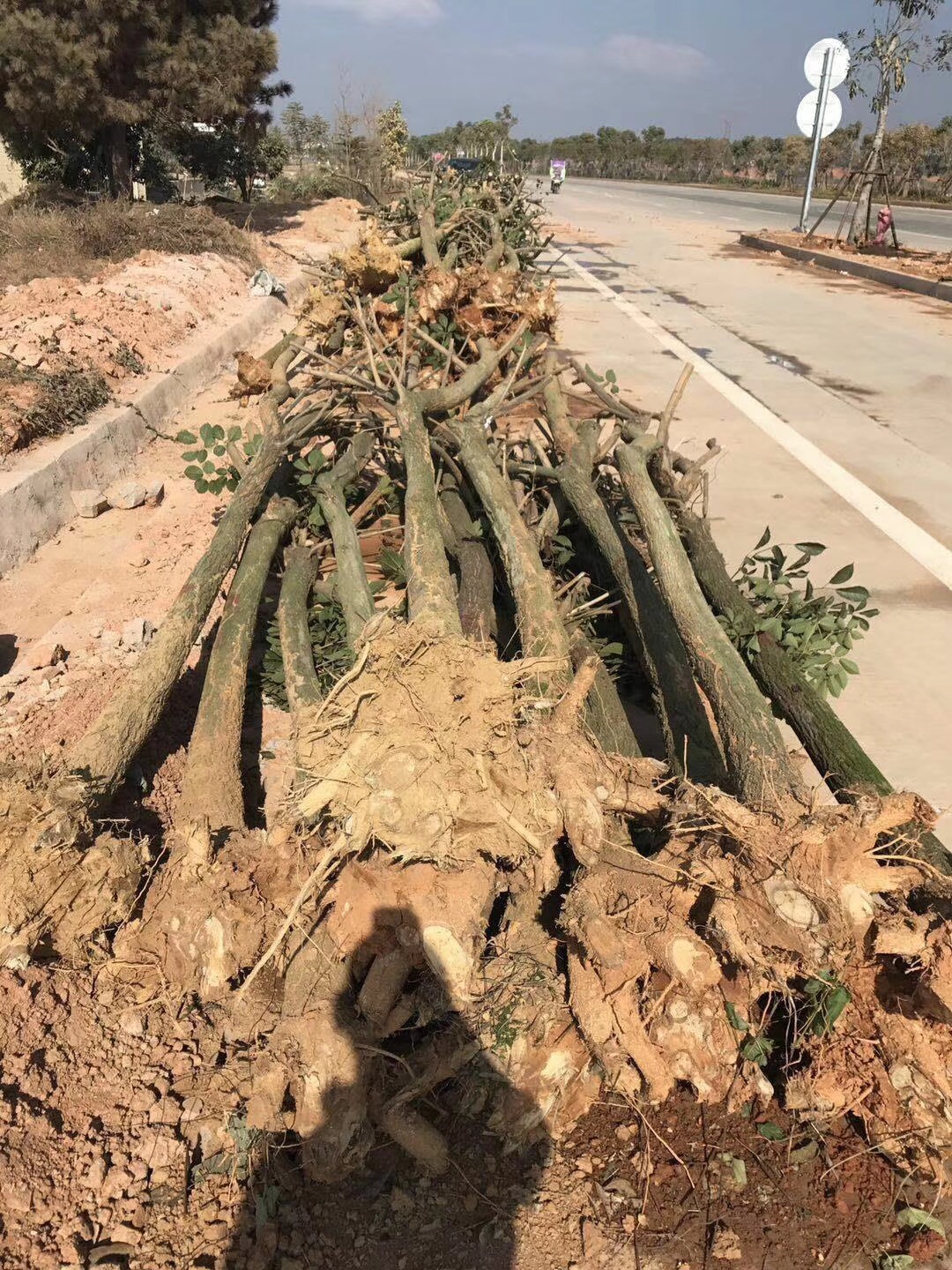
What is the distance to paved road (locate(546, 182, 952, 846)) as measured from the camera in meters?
3.50

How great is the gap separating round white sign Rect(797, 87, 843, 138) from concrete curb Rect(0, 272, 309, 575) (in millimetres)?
18962

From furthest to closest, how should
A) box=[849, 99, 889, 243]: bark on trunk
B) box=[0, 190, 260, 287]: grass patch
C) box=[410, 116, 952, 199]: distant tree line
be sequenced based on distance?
box=[410, 116, 952, 199]: distant tree line, box=[849, 99, 889, 243]: bark on trunk, box=[0, 190, 260, 287]: grass patch

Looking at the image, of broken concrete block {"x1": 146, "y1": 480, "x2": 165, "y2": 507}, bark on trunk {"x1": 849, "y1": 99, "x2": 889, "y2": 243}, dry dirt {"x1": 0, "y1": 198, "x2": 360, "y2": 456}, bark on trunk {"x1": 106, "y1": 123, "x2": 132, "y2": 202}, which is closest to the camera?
broken concrete block {"x1": 146, "y1": 480, "x2": 165, "y2": 507}

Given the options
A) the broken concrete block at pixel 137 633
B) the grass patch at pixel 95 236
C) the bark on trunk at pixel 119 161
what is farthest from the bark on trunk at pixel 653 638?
the bark on trunk at pixel 119 161

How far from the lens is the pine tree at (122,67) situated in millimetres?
11484

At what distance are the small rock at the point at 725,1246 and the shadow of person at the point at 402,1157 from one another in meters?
0.36

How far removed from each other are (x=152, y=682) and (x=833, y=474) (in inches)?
197

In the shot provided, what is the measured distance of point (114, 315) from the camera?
25.3 feet

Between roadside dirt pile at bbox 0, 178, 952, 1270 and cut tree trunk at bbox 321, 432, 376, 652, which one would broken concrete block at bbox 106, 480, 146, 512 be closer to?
cut tree trunk at bbox 321, 432, 376, 652

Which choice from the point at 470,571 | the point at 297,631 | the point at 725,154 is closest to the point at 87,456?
the point at 297,631

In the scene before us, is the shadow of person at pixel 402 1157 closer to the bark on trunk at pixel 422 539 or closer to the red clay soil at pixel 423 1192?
the red clay soil at pixel 423 1192

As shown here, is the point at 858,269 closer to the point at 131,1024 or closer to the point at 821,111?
the point at 821,111

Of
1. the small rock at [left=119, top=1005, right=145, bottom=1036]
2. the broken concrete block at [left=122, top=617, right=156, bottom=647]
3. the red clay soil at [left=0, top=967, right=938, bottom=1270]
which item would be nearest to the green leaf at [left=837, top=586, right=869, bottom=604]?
the red clay soil at [left=0, top=967, right=938, bottom=1270]

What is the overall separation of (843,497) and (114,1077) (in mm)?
5168
